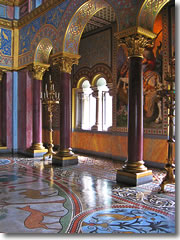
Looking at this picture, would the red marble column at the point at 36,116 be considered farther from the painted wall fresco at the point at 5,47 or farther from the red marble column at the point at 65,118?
the red marble column at the point at 65,118

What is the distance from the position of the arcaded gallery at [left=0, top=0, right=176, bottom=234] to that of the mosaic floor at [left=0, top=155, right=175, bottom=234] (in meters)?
0.02

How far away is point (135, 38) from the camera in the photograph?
6.18 metres

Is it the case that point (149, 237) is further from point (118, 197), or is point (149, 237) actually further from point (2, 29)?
point (2, 29)

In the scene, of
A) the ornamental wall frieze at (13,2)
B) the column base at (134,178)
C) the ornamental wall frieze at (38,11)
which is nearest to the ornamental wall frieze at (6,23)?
the ornamental wall frieze at (38,11)

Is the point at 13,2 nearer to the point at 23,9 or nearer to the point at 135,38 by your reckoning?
the point at 23,9

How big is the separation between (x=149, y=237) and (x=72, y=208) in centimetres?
156

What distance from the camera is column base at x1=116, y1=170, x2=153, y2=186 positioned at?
19.6ft

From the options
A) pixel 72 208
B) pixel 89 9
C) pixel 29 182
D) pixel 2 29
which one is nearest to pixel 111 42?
pixel 89 9

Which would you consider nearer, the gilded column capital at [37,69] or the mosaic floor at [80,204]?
the mosaic floor at [80,204]

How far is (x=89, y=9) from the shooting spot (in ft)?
26.1

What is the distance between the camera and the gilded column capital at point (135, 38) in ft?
20.1

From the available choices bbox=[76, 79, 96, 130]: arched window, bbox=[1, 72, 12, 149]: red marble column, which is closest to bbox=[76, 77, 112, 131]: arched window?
bbox=[76, 79, 96, 130]: arched window

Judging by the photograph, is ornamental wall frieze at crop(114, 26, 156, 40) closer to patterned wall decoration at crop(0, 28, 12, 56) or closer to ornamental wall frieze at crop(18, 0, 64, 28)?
ornamental wall frieze at crop(18, 0, 64, 28)

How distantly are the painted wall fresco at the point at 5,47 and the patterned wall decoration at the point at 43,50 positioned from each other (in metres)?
1.83
